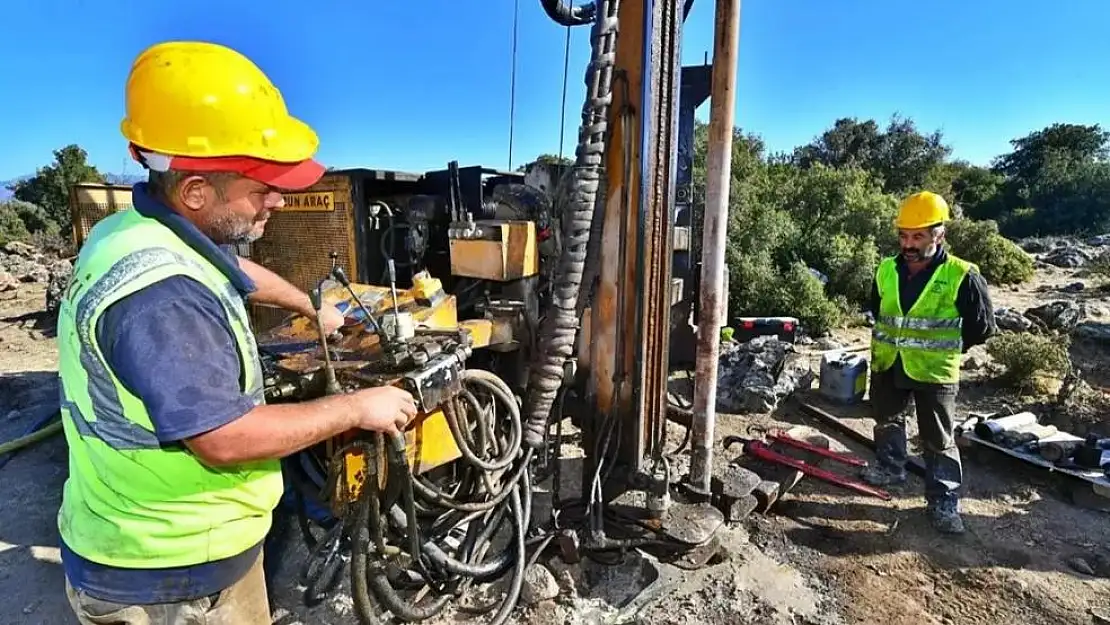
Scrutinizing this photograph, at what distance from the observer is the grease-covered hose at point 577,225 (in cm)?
250

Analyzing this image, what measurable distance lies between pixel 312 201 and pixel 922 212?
378 cm

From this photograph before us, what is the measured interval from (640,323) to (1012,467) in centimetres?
340

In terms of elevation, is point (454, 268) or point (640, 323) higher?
point (454, 268)

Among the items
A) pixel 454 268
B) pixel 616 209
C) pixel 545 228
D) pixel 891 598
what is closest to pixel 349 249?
pixel 454 268

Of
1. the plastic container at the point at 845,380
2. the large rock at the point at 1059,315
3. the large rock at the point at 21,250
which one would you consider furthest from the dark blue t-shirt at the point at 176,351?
the large rock at the point at 21,250

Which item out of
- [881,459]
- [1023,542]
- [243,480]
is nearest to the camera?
[243,480]

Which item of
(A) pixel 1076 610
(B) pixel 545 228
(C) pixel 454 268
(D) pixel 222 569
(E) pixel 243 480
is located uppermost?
(B) pixel 545 228

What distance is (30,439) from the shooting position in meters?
4.41

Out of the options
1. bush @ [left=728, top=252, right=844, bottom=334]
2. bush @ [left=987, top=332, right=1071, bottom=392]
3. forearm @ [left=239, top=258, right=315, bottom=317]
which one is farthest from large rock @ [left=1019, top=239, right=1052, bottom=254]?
forearm @ [left=239, top=258, right=315, bottom=317]

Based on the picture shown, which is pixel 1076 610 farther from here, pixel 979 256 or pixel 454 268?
pixel 979 256

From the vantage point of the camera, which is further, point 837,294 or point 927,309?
point 837,294

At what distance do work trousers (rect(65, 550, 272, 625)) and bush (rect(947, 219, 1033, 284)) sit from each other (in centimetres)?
1457

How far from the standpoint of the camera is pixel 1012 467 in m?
4.31

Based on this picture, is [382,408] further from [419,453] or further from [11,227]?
[11,227]
